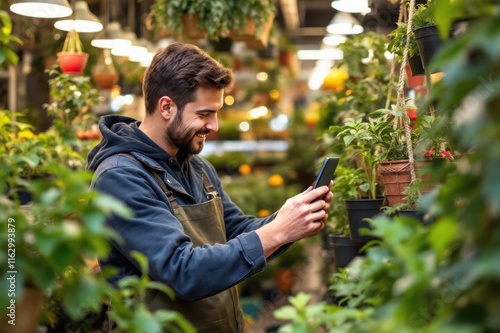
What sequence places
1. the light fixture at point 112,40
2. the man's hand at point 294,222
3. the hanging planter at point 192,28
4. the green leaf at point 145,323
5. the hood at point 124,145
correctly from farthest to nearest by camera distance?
the light fixture at point 112,40 < the hanging planter at point 192,28 < the hood at point 124,145 < the man's hand at point 294,222 < the green leaf at point 145,323

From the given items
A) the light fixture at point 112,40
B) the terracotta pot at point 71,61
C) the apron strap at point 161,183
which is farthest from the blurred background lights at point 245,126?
the apron strap at point 161,183

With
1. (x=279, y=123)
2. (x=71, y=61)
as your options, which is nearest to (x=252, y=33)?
(x=71, y=61)

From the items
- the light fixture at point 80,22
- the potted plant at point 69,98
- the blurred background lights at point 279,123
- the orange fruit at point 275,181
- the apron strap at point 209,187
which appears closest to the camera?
the apron strap at point 209,187

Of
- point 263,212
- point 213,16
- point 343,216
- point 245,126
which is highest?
point 213,16

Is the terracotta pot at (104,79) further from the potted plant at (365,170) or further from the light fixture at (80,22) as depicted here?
the potted plant at (365,170)

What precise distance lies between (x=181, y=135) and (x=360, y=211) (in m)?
0.74

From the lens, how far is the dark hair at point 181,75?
2533 mm

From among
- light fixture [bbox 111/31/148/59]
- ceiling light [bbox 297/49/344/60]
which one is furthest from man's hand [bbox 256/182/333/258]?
ceiling light [bbox 297/49/344/60]

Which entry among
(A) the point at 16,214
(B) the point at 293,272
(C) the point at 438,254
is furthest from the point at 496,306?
(B) the point at 293,272

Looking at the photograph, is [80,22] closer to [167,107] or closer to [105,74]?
[105,74]

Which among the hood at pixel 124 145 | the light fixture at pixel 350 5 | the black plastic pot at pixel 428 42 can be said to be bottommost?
the hood at pixel 124 145

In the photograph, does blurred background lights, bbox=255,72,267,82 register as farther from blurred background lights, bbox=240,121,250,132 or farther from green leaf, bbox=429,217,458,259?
green leaf, bbox=429,217,458,259

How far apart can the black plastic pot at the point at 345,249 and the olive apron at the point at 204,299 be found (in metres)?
0.56

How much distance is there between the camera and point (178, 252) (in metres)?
2.20
